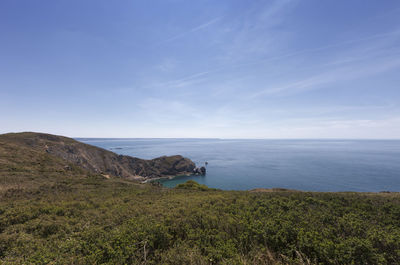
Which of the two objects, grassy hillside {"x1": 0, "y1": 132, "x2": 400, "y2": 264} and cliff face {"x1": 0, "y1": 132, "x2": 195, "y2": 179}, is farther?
cliff face {"x1": 0, "y1": 132, "x2": 195, "y2": 179}

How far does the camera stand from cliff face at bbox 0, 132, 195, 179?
198ft

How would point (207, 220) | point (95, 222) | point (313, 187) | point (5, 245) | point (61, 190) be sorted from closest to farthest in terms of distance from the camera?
point (5, 245) < point (207, 220) < point (95, 222) < point (61, 190) < point (313, 187)

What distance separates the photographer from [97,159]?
76.7m

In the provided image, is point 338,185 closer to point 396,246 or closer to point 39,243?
point 396,246

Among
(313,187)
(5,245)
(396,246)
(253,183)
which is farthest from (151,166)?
(396,246)

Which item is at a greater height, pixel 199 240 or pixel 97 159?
pixel 199 240

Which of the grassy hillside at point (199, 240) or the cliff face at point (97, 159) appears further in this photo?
the cliff face at point (97, 159)

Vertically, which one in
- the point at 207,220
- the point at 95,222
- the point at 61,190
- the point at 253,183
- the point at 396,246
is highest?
the point at 396,246

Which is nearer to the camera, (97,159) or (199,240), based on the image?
(199,240)

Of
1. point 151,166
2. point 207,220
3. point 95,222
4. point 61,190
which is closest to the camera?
point 207,220

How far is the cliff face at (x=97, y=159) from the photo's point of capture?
198 feet

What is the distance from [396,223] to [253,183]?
60.9m

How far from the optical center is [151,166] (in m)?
91.9

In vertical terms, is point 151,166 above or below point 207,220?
below
